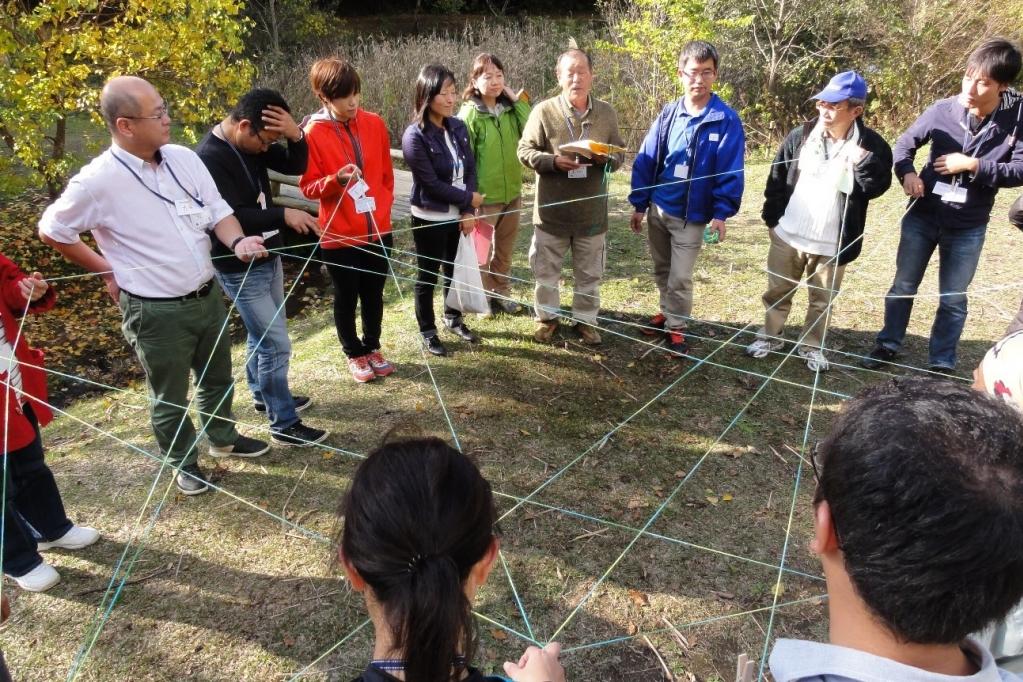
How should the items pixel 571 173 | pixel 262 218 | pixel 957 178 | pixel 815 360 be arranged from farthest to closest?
1. pixel 815 360
2. pixel 571 173
3. pixel 957 178
4. pixel 262 218

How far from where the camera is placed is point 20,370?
2521 mm

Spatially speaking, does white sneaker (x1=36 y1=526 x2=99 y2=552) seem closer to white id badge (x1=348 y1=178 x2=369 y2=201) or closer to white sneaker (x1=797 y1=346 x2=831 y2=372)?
white id badge (x1=348 y1=178 x2=369 y2=201)

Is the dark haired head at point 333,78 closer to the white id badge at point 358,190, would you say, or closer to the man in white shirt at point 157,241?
the white id badge at point 358,190

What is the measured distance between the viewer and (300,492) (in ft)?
10.2

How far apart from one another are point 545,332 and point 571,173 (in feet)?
3.44

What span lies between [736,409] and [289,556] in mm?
2417

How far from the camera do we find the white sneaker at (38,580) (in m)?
2.55

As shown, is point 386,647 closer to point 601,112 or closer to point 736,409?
point 736,409

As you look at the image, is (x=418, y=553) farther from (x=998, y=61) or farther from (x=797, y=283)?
(x=998, y=61)

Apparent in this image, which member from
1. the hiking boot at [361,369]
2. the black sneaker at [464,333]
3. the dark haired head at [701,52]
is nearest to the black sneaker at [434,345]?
the black sneaker at [464,333]

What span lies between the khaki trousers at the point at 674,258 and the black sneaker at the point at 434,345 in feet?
4.74

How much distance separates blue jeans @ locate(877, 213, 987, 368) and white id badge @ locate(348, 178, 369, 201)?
10.0 ft

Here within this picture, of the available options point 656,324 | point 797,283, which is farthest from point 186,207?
point 797,283

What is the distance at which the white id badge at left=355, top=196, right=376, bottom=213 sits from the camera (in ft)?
11.4
